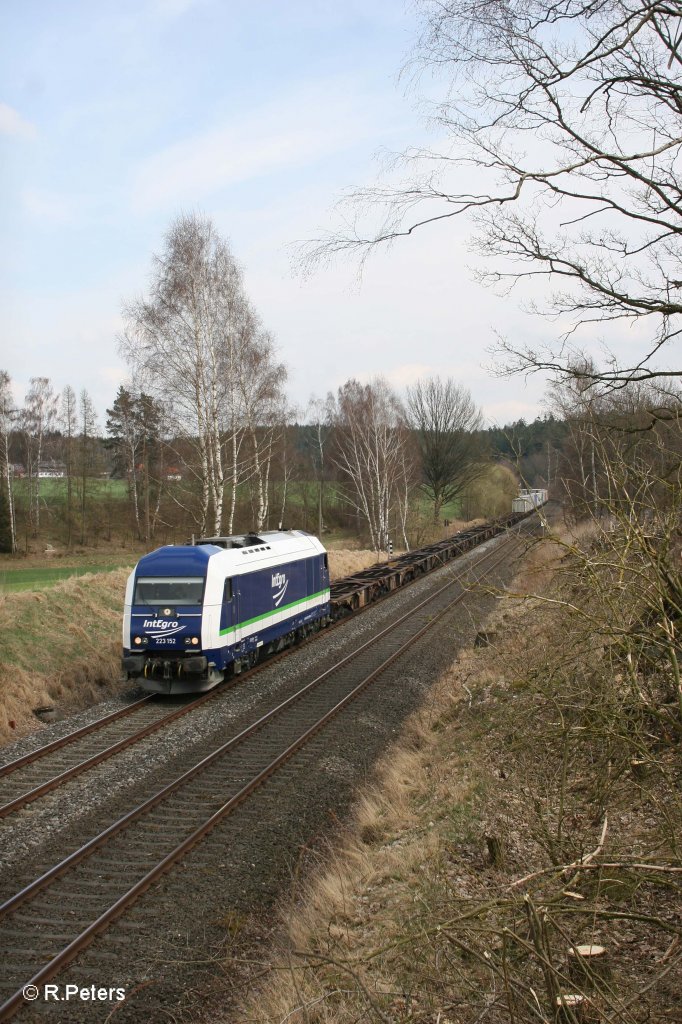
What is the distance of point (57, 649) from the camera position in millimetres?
14312

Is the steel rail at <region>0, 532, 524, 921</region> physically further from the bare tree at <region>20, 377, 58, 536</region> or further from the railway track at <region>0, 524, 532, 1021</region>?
the bare tree at <region>20, 377, 58, 536</region>

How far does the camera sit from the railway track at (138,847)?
543cm

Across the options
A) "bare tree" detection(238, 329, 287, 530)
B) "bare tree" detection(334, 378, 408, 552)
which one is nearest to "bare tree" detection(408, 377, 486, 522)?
"bare tree" detection(334, 378, 408, 552)

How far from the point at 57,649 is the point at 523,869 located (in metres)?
11.3

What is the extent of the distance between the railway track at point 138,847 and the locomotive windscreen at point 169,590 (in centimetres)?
242

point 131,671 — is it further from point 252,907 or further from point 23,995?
point 23,995

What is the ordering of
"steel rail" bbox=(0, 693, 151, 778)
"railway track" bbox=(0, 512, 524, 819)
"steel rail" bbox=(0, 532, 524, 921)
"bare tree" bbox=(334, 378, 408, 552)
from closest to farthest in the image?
"steel rail" bbox=(0, 532, 524, 921) < "railway track" bbox=(0, 512, 524, 819) < "steel rail" bbox=(0, 693, 151, 778) < "bare tree" bbox=(334, 378, 408, 552)

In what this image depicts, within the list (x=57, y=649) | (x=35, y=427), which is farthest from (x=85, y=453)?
(x=57, y=649)

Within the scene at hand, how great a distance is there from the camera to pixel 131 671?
12414 millimetres

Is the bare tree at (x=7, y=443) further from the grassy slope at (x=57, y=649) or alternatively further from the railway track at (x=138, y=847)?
the railway track at (x=138, y=847)

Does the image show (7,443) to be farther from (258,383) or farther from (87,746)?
(87,746)

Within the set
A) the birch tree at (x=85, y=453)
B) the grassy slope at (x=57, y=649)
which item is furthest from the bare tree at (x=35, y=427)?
the grassy slope at (x=57, y=649)

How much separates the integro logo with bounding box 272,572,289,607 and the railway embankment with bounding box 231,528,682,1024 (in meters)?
5.67

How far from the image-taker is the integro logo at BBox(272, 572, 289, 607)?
49.6ft
